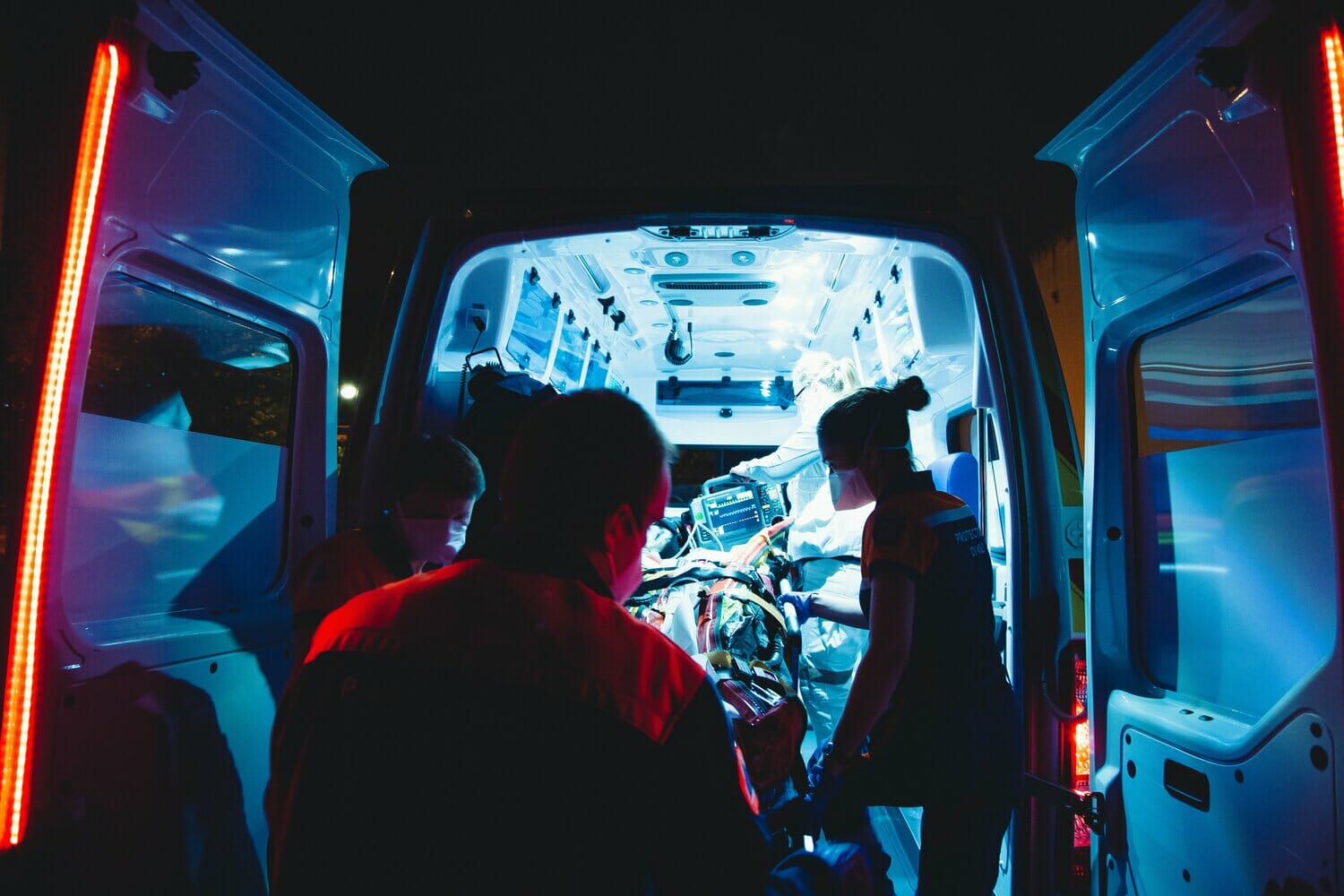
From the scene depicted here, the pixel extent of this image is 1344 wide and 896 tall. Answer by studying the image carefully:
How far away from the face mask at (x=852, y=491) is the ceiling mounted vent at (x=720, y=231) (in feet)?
2.97

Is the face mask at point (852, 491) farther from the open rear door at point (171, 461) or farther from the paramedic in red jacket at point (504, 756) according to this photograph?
the open rear door at point (171, 461)

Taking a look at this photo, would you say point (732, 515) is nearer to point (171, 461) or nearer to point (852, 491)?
point (852, 491)

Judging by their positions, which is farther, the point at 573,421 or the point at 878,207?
the point at 878,207

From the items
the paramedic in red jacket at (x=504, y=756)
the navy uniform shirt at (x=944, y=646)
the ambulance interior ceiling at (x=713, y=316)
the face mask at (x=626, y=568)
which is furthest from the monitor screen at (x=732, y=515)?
the paramedic in red jacket at (x=504, y=756)

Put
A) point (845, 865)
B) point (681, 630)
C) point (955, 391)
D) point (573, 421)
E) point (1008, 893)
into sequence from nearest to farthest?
1. point (573, 421)
2. point (845, 865)
3. point (1008, 893)
4. point (681, 630)
5. point (955, 391)

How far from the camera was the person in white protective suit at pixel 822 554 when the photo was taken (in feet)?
13.3

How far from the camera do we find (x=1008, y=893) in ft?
6.76

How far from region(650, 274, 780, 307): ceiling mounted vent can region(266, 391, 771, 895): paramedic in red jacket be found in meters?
3.14

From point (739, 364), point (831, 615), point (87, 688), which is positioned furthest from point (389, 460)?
point (739, 364)

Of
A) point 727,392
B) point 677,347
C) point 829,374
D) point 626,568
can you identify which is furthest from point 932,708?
point 727,392

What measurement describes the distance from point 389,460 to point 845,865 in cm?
182

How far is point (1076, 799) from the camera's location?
69.2 inches

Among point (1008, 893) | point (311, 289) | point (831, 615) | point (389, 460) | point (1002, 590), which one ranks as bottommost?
point (1008, 893)

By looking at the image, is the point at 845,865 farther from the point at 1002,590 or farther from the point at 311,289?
the point at 311,289
